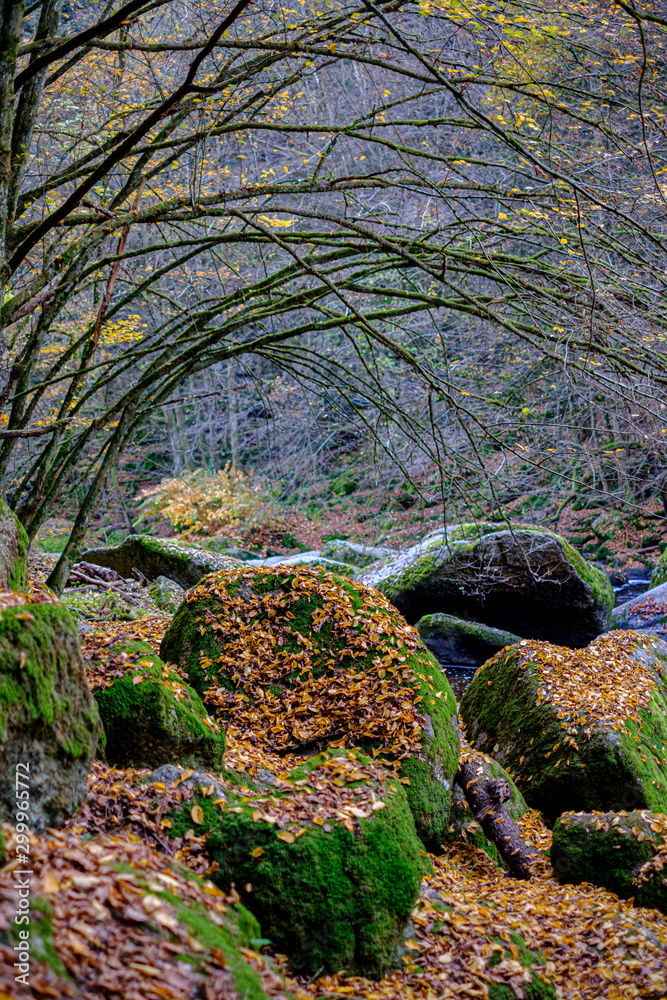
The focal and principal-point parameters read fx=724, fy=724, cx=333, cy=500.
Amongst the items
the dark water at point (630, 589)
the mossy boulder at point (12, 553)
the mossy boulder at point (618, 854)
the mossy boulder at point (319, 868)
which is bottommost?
the mossy boulder at point (618, 854)

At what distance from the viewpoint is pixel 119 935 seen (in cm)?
201

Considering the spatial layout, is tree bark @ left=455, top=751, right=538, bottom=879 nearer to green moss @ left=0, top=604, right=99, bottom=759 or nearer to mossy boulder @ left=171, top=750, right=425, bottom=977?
mossy boulder @ left=171, top=750, right=425, bottom=977

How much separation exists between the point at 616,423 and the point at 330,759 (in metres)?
9.96

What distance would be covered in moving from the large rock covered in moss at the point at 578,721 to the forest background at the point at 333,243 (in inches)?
63.8

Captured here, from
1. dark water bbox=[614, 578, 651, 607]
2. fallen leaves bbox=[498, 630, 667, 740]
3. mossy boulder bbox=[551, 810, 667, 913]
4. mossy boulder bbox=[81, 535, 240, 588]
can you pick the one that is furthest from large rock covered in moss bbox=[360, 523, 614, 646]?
mossy boulder bbox=[551, 810, 667, 913]

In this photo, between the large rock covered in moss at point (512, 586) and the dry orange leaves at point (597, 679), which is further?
the large rock covered in moss at point (512, 586)

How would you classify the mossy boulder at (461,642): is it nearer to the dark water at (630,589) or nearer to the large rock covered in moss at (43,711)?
the dark water at (630,589)

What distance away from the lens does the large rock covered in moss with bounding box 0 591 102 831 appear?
2.63 m

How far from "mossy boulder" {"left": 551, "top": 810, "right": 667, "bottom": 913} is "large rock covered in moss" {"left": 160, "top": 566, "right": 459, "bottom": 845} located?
779 mm

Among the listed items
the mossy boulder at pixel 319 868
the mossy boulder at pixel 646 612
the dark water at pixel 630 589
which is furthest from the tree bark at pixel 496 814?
the dark water at pixel 630 589

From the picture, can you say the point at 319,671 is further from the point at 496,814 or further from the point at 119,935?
the point at 119,935

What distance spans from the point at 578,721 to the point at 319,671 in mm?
2124

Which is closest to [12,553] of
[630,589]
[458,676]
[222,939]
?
[222,939]

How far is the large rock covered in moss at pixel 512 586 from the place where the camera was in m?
9.81
